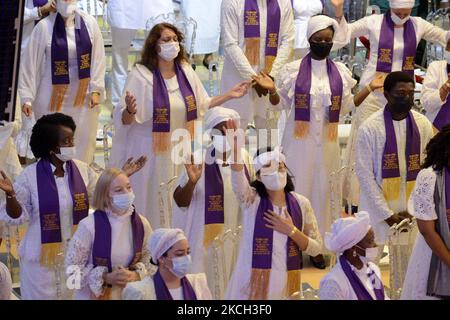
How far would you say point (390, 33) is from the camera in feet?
39.2

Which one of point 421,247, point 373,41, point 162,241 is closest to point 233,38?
point 373,41

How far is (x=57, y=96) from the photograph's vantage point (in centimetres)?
1154

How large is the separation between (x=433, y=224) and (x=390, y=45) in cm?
353

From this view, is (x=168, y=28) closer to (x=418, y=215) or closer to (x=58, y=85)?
(x=58, y=85)

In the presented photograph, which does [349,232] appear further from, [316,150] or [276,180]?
[316,150]

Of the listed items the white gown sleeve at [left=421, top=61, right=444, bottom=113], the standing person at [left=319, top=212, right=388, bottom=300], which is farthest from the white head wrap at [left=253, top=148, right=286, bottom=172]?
the white gown sleeve at [left=421, top=61, right=444, bottom=113]

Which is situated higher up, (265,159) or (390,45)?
(390,45)

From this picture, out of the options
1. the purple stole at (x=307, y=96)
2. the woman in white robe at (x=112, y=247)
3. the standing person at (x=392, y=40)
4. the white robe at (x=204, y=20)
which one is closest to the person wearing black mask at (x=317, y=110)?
the purple stole at (x=307, y=96)

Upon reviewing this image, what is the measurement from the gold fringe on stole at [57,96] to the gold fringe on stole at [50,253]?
88.9 inches

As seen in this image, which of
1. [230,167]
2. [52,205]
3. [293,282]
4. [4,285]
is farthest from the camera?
[230,167]

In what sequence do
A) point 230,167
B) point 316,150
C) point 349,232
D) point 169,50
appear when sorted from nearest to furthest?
point 349,232 → point 230,167 → point 169,50 → point 316,150

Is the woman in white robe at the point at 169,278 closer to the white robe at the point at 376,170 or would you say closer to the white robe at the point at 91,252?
the white robe at the point at 91,252

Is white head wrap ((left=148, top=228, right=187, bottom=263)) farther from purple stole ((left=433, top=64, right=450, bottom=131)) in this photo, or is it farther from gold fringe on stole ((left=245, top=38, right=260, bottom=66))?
Result: gold fringe on stole ((left=245, top=38, right=260, bottom=66))

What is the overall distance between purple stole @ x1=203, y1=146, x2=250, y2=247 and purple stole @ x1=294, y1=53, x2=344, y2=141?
4.78 ft
